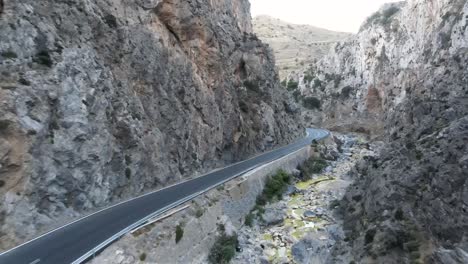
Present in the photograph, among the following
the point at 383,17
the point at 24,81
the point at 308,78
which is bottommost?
the point at 308,78

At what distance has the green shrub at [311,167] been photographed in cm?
5398

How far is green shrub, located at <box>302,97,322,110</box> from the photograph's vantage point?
11875cm

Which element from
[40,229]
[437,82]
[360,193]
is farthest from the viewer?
[437,82]

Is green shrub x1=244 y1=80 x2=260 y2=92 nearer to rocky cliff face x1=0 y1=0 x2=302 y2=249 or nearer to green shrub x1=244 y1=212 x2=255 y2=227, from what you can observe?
rocky cliff face x1=0 y1=0 x2=302 y2=249

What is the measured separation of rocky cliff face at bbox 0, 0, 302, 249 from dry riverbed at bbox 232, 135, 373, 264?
9153 mm

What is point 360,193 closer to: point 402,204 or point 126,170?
point 402,204

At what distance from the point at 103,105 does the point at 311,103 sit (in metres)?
93.9

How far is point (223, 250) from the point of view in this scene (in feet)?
96.4

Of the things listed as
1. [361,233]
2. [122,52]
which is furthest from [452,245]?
[122,52]

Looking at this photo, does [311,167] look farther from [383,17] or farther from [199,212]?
[383,17]

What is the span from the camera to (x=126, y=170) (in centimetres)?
3256

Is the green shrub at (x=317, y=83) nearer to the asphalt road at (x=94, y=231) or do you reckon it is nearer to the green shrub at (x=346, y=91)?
the green shrub at (x=346, y=91)

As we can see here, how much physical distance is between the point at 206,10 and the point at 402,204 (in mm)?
35828

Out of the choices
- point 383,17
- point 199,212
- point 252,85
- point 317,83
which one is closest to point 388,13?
point 383,17
